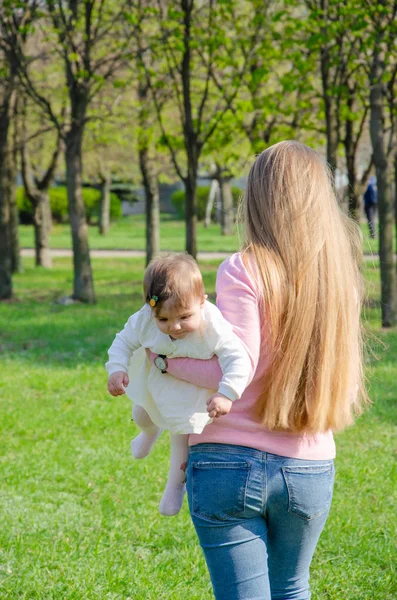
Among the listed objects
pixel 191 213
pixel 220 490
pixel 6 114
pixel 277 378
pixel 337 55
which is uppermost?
pixel 337 55

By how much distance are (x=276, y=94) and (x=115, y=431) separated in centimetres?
839

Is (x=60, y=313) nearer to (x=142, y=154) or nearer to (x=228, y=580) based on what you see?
(x=142, y=154)

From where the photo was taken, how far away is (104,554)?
161 inches

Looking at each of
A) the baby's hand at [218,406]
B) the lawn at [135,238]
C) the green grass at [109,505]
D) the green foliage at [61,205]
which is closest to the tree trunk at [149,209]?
the lawn at [135,238]

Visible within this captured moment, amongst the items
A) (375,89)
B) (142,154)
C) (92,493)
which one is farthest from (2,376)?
(142,154)

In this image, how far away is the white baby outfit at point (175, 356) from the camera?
2.20 m

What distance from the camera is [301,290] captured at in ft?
7.39

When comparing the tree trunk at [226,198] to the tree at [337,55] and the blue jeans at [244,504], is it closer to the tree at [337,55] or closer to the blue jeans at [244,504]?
the tree at [337,55]

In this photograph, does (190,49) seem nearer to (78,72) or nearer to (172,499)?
(78,72)

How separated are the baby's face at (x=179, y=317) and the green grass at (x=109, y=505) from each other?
818 millimetres

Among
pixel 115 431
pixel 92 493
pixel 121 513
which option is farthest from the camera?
pixel 115 431

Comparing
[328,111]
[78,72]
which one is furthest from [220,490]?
[78,72]

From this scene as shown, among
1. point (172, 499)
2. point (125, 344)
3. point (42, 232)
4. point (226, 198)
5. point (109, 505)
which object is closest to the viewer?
point (125, 344)

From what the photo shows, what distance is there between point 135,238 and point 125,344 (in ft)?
99.4
